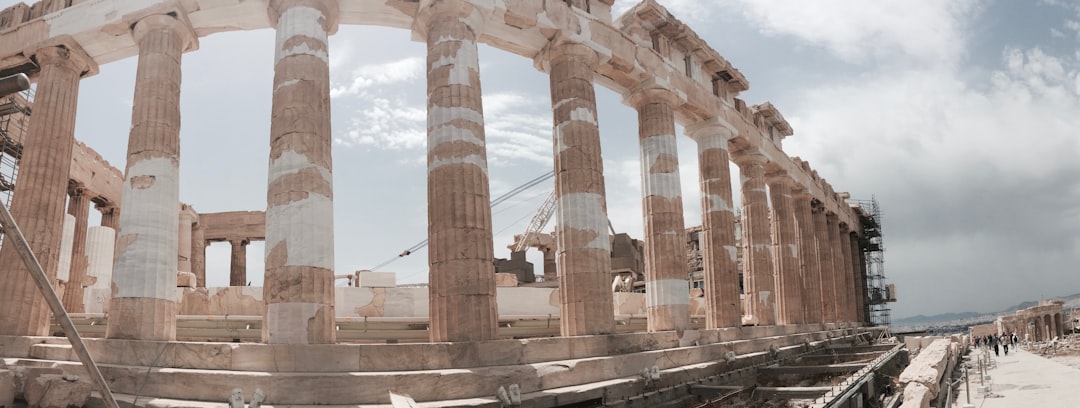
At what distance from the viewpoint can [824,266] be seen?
3750 centimetres

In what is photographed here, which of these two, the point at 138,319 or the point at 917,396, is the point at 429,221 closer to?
the point at 138,319

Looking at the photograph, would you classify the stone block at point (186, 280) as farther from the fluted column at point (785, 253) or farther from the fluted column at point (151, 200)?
the fluted column at point (785, 253)

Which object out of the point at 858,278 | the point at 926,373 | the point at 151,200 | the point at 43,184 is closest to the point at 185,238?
the point at 43,184

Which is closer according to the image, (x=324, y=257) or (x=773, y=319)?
(x=324, y=257)

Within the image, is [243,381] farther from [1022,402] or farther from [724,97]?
[724,97]

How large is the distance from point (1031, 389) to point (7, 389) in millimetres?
24374

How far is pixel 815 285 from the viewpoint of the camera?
112ft

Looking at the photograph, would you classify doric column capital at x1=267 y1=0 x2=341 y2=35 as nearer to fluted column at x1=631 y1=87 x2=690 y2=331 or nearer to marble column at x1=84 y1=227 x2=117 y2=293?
fluted column at x1=631 y1=87 x2=690 y2=331

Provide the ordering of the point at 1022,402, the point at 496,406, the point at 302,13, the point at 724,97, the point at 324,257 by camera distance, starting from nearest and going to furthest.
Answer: the point at 496,406 < the point at 324,257 < the point at 302,13 < the point at 1022,402 < the point at 724,97

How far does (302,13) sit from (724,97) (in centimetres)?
1739

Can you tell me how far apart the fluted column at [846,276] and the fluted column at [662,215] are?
76.6 ft

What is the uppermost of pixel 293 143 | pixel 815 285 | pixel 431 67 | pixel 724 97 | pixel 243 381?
pixel 724 97

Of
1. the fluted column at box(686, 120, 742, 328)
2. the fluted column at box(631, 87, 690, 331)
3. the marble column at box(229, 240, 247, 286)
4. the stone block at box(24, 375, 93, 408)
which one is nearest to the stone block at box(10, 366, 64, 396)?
the stone block at box(24, 375, 93, 408)

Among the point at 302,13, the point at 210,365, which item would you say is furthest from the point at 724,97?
the point at 210,365
